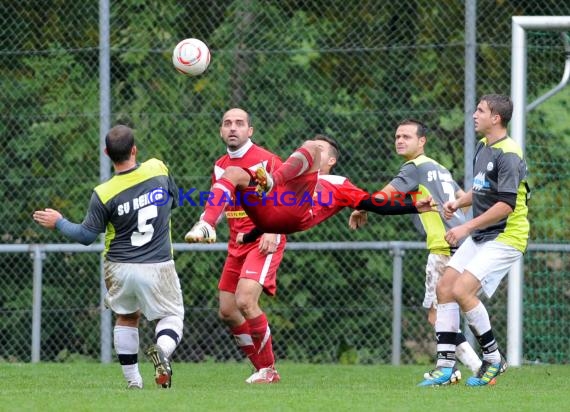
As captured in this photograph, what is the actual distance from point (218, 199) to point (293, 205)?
2.20ft

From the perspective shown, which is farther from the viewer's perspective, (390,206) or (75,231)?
(390,206)

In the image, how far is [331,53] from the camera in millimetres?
11953

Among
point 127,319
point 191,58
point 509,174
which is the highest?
point 191,58

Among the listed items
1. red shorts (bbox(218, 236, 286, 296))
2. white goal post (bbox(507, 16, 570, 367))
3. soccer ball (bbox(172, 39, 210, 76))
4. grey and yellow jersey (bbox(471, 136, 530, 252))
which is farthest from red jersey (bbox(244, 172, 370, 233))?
white goal post (bbox(507, 16, 570, 367))

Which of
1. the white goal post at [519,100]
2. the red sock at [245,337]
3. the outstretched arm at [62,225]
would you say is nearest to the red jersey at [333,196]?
the red sock at [245,337]

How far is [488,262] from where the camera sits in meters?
8.42

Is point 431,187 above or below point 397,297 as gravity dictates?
above

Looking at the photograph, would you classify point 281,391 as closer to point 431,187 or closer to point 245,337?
point 245,337

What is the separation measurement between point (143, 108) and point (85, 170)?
0.82m

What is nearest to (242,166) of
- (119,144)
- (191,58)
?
(191,58)

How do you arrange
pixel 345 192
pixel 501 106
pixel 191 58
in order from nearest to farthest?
1. pixel 501 106
2. pixel 345 192
3. pixel 191 58

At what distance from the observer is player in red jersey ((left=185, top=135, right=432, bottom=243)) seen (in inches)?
303

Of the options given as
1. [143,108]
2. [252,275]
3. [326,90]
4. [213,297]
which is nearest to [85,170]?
[143,108]

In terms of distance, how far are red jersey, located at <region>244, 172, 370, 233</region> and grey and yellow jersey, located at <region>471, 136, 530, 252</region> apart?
825 mm
